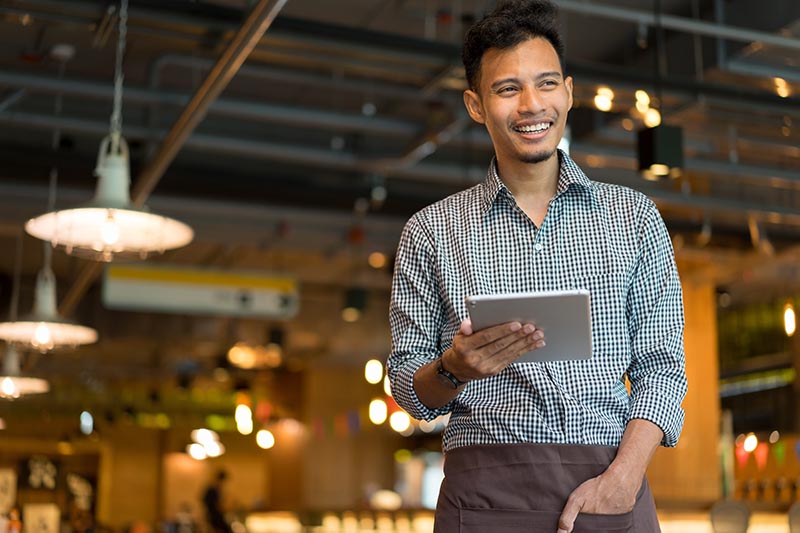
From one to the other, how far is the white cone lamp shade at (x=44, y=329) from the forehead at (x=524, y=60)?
4919 mm

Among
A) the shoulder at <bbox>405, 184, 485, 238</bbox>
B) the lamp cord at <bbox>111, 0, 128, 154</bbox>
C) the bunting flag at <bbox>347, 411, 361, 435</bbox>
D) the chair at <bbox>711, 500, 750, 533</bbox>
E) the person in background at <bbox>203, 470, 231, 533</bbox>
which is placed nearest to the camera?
the shoulder at <bbox>405, 184, 485, 238</bbox>

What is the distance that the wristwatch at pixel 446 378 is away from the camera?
148 cm

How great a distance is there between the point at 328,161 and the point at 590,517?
21.9 ft

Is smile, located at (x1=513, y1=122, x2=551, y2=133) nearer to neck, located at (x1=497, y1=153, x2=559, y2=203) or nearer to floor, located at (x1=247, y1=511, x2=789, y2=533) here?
neck, located at (x1=497, y1=153, x2=559, y2=203)

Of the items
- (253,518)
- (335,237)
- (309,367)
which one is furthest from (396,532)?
(309,367)

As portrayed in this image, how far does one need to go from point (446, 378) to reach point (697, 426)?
1007 cm

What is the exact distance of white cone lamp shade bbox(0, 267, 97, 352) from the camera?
6.08m

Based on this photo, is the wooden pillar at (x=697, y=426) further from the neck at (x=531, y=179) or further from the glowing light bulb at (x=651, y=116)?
the neck at (x=531, y=179)

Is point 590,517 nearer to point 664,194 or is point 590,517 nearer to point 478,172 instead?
point 478,172

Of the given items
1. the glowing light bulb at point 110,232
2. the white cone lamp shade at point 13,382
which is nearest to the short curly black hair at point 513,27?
the glowing light bulb at point 110,232

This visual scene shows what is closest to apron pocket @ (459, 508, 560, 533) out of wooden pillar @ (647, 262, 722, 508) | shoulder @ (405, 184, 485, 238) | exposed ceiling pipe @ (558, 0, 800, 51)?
shoulder @ (405, 184, 485, 238)

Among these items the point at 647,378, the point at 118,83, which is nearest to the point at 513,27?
the point at 647,378

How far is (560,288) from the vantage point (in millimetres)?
1602

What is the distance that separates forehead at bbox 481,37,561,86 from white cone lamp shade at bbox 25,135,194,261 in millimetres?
2804
